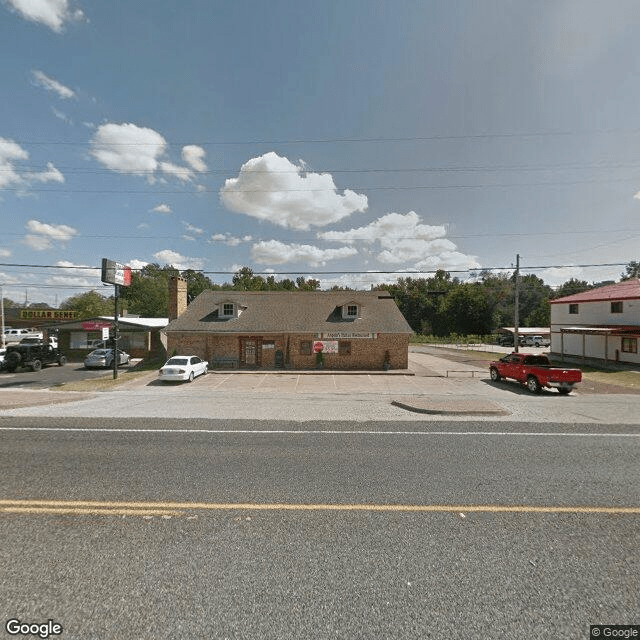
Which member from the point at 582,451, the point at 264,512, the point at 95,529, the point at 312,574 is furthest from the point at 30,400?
the point at 582,451

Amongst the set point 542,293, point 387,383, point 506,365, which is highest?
point 542,293

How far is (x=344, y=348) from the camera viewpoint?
23531mm

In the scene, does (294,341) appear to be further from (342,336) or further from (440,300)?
(440,300)

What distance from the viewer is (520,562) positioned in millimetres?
3660

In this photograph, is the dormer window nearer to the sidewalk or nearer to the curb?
the sidewalk

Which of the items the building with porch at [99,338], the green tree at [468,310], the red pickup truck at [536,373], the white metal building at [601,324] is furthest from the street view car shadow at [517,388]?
the green tree at [468,310]

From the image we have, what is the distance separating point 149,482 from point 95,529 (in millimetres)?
1302

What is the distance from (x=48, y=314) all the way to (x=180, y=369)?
4479 cm

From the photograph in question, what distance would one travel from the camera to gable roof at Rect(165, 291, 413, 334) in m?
23.7

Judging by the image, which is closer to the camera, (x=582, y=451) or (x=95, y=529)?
(x=95, y=529)

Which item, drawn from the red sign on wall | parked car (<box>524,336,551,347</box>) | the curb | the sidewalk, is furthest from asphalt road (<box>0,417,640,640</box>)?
parked car (<box>524,336,551,347</box>)

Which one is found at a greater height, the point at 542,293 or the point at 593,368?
the point at 542,293

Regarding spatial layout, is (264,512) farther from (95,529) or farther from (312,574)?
(95,529)

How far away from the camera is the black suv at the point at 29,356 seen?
21609 mm
